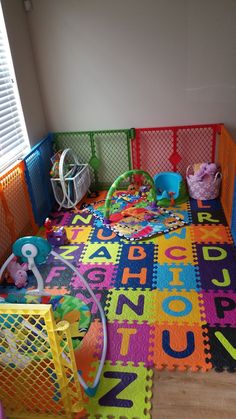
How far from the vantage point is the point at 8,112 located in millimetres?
3412

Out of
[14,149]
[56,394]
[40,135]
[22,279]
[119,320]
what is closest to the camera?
[56,394]

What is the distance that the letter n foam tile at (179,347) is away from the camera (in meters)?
2.08

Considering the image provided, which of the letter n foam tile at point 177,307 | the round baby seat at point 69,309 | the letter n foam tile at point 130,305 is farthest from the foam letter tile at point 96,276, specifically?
the letter n foam tile at point 177,307

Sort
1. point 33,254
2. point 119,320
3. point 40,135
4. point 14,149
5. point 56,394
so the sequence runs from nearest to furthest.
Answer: point 56,394
point 33,254
point 119,320
point 14,149
point 40,135

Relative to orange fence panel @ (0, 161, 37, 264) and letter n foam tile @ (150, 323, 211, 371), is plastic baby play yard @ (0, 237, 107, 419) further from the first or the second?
orange fence panel @ (0, 161, 37, 264)

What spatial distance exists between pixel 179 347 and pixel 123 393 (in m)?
0.46

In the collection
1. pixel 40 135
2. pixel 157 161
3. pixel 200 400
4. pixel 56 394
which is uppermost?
pixel 40 135

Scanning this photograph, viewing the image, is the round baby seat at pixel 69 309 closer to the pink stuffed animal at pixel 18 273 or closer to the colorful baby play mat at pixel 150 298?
the colorful baby play mat at pixel 150 298

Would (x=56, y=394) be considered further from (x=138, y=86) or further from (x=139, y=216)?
(x=138, y=86)

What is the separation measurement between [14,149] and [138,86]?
1567 mm

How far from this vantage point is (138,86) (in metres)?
3.87

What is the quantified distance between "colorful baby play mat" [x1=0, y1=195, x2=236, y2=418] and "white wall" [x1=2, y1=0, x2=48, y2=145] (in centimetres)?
122

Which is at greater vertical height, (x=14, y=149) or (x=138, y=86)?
(x=138, y=86)

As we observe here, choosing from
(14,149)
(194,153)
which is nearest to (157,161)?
(194,153)
